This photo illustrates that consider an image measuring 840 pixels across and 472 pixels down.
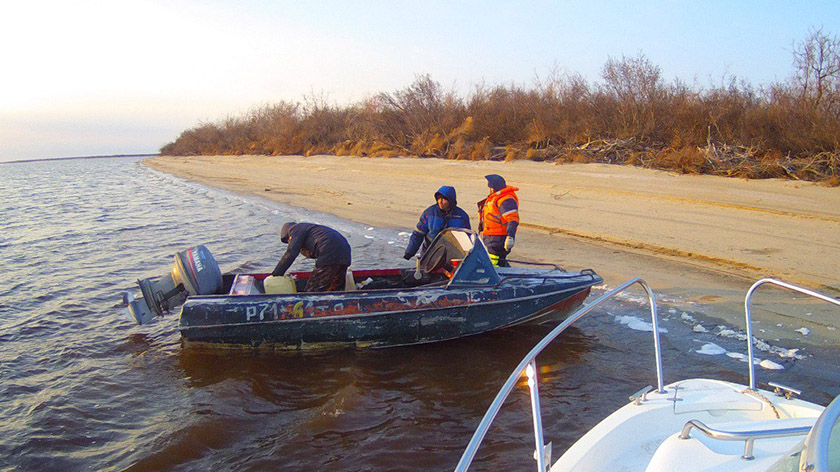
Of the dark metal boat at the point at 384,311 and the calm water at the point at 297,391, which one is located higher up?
the dark metal boat at the point at 384,311

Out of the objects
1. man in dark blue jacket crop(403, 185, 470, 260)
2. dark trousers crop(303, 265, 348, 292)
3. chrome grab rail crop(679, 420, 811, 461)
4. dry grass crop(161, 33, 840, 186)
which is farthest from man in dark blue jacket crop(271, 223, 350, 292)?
dry grass crop(161, 33, 840, 186)

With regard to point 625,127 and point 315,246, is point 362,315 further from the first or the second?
point 625,127

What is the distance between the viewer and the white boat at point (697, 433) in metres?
1.85

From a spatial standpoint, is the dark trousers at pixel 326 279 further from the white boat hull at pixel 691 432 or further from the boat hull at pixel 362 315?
the white boat hull at pixel 691 432

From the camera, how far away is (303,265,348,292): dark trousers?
6469 millimetres

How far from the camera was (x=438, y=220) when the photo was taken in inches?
282

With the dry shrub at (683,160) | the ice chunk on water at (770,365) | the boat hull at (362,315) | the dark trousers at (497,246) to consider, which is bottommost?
the ice chunk on water at (770,365)

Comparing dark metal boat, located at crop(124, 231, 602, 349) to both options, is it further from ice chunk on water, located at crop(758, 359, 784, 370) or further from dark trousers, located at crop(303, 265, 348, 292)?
ice chunk on water, located at crop(758, 359, 784, 370)

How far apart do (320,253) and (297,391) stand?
1580mm

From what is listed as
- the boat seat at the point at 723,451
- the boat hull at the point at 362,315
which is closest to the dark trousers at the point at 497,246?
the boat hull at the point at 362,315

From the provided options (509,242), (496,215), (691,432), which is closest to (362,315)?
(509,242)

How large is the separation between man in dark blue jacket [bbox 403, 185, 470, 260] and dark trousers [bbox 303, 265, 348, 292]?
106cm

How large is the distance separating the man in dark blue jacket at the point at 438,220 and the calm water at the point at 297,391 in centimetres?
145

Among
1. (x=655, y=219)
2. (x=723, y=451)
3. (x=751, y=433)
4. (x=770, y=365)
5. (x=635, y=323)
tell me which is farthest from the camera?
(x=655, y=219)
